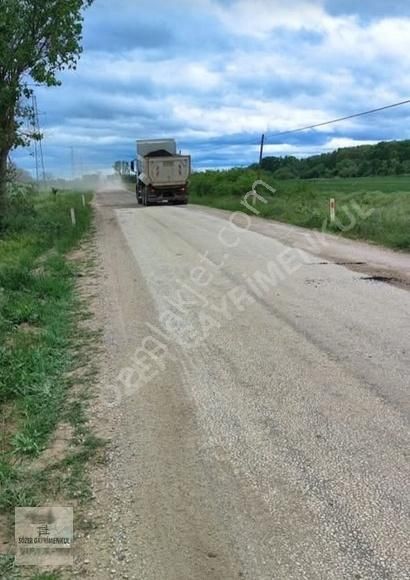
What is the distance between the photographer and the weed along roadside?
349cm

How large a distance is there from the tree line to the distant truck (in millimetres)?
7262

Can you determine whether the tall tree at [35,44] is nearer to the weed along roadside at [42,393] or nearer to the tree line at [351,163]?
the weed along roadside at [42,393]

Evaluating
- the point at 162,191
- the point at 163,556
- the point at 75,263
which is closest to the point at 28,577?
the point at 163,556

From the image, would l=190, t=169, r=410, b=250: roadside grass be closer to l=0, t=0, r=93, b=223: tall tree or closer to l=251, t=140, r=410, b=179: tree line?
l=251, t=140, r=410, b=179: tree line

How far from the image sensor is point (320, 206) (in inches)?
955

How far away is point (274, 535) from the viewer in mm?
2998

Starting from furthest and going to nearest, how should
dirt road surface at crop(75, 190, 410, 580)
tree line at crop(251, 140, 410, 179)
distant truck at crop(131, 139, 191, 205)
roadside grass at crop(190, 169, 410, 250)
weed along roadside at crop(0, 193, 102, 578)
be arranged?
tree line at crop(251, 140, 410, 179), distant truck at crop(131, 139, 191, 205), roadside grass at crop(190, 169, 410, 250), weed along roadside at crop(0, 193, 102, 578), dirt road surface at crop(75, 190, 410, 580)

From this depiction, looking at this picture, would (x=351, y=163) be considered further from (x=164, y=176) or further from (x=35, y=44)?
(x=35, y=44)

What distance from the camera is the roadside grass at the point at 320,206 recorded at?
53.2 ft

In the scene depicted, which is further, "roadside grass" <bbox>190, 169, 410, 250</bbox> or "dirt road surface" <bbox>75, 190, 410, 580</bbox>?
"roadside grass" <bbox>190, 169, 410, 250</bbox>

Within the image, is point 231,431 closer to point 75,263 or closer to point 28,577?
point 28,577

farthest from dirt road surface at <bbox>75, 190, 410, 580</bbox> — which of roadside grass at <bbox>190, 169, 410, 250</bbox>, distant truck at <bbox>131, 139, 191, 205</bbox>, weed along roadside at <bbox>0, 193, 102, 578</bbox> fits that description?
distant truck at <bbox>131, 139, 191, 205</bbox>

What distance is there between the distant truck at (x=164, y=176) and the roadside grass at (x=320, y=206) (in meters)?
2.13

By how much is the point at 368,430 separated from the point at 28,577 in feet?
8.05
